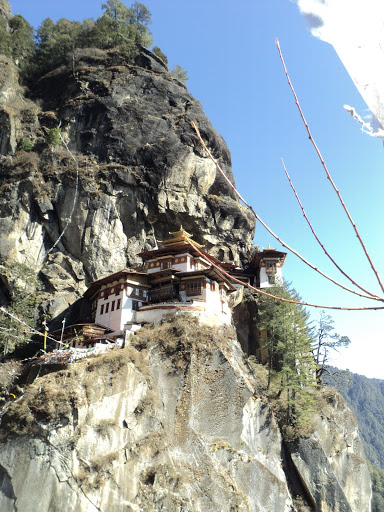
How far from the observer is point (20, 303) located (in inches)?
1254

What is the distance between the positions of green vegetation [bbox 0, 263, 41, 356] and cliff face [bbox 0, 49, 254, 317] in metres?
1.57

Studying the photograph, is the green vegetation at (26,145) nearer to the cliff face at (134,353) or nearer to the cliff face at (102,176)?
the cliff face at (134,353)

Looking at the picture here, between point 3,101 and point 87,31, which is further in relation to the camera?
point 87,31

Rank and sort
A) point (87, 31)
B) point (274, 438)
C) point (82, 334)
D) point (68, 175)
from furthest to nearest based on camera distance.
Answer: point (87, 31)
point (68, 175)
point (82, 334)
point (274, 438)

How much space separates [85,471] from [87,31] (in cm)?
6115

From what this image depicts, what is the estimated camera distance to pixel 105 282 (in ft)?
109

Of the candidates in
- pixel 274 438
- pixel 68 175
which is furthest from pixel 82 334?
pixel 68 175

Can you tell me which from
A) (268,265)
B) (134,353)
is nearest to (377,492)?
(268,265)

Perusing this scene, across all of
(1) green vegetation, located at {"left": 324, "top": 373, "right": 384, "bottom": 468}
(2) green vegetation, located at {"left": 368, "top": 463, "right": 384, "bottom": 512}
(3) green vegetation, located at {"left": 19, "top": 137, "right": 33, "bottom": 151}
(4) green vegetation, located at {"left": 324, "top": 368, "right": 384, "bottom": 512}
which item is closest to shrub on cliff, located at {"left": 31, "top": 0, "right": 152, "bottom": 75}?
(3) green vegetation, located at {"left": 19, "top": 137, "right": 33, "bottom": 151}

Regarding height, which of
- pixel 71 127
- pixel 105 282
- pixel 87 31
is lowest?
pixel 105 282

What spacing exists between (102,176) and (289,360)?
2678cm

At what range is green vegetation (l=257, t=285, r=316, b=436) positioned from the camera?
93.2 feet

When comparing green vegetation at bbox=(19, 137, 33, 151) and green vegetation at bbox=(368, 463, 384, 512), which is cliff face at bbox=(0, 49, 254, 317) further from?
green vegetation at bbox=(368, 463, 384, 512)

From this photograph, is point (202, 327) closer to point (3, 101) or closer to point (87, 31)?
point (3, 101)
